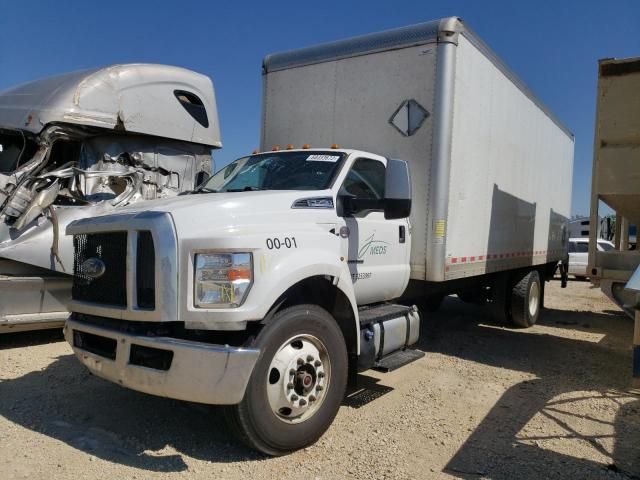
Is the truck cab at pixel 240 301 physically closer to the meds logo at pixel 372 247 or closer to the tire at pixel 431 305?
the meds logo at pixel 372 247

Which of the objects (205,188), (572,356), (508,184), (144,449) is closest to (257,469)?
(144,449)

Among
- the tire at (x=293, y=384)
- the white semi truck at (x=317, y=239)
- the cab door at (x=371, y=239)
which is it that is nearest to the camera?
the white semi truck at (x=317, y=239)

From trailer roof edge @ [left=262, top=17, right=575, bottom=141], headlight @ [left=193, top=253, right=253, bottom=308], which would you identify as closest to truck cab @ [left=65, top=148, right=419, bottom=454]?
headlight @ [left=193, top=253, right=253, bottom=308]

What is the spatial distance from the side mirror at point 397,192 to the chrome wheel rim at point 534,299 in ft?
17.9

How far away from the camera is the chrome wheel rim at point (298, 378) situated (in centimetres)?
363

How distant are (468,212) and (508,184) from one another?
172cm

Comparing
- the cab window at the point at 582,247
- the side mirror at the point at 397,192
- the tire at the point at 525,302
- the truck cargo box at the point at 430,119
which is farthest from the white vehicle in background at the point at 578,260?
the side mirror at the point at 397,192

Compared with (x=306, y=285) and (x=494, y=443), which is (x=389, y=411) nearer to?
(x=494, y=443)

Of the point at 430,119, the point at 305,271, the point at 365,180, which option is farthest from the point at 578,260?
the point at 305,271

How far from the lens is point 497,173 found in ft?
23.6

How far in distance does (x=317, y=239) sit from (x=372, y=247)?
0.97 meters

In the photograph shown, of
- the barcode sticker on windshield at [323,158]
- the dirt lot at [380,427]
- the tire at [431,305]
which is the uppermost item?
the barcode sticker on windshield at [323,158]

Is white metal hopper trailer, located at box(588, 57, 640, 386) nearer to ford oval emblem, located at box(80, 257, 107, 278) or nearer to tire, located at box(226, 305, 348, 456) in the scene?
tire, located at box(226, 305, 348, 456)

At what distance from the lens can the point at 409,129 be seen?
5.75 metres
